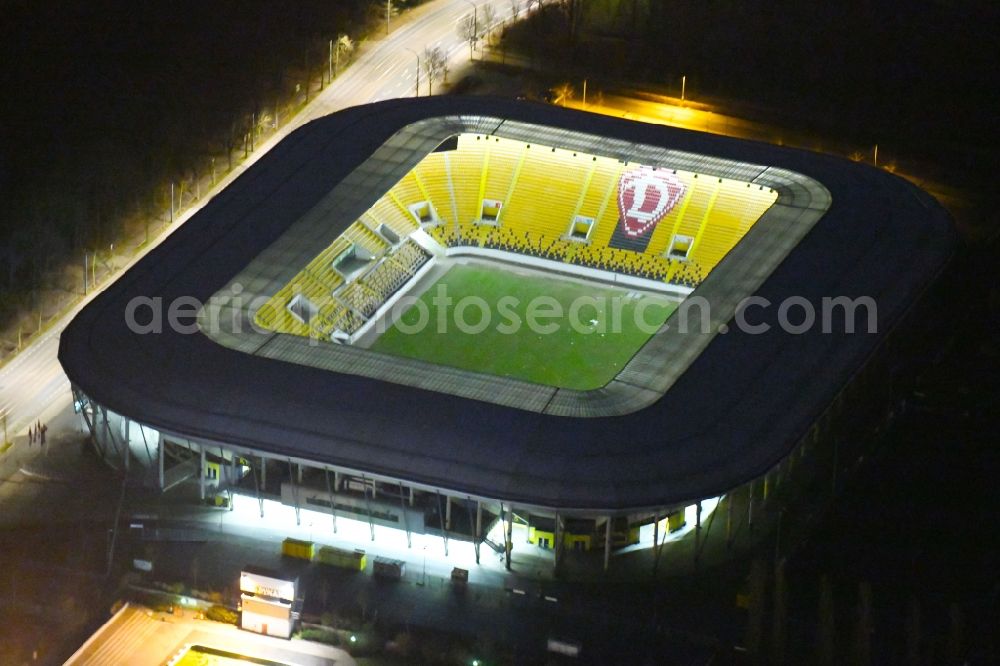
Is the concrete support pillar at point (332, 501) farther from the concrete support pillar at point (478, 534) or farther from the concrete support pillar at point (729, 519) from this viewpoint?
the concrete support pillar at point (729, 519)

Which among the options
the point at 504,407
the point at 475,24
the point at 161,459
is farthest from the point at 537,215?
the point at 161,459

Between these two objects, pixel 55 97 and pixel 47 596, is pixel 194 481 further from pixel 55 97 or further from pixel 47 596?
pixel 55 97

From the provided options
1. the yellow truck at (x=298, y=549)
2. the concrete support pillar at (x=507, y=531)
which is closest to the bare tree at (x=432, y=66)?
the concrete support pillar at (x=507, y=531)

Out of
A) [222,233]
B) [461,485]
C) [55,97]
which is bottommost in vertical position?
[461,485]

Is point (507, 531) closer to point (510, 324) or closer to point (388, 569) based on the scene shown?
point (388, 569)

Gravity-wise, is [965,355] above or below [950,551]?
above

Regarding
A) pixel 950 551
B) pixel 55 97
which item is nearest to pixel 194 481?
pixel 950 551
